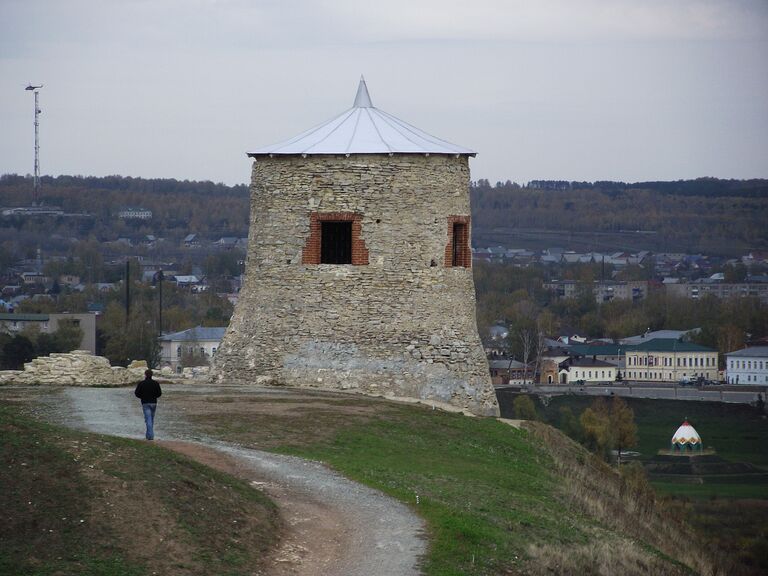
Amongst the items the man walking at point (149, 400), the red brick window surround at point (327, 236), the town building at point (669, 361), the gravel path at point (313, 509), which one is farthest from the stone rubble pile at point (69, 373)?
the town building at point (669, 361)

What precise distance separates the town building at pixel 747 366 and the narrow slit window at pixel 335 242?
242 feet

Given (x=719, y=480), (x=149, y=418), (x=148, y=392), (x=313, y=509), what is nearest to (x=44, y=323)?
(x=719, y=480)

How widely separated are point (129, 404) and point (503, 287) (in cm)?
10330

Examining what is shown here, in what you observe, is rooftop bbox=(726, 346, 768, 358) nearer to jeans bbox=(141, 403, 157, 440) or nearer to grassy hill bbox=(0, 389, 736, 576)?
grassy hill bbox=(0, 389, 736, 576)

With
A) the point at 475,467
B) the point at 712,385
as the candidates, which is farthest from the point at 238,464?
the point at 712,385

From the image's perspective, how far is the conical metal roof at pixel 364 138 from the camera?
2480cm

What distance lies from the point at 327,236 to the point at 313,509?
10.2 m

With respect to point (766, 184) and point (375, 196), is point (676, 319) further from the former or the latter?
point (375, 196)

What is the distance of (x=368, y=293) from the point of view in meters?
24.5

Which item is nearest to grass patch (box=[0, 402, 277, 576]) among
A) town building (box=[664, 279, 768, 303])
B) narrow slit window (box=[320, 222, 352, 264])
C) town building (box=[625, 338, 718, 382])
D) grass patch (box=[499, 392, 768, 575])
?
grass patch (box=[499, 392, 768, 575])

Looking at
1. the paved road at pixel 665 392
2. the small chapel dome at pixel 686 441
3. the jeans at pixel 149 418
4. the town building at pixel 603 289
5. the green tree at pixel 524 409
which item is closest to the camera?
the jeans at pixel 149 418

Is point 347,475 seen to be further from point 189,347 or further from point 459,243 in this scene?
point 189,347

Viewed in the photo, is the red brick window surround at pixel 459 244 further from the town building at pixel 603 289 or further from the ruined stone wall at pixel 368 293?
the town building at pixel 603 289

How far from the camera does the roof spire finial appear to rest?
27141 millimetres
